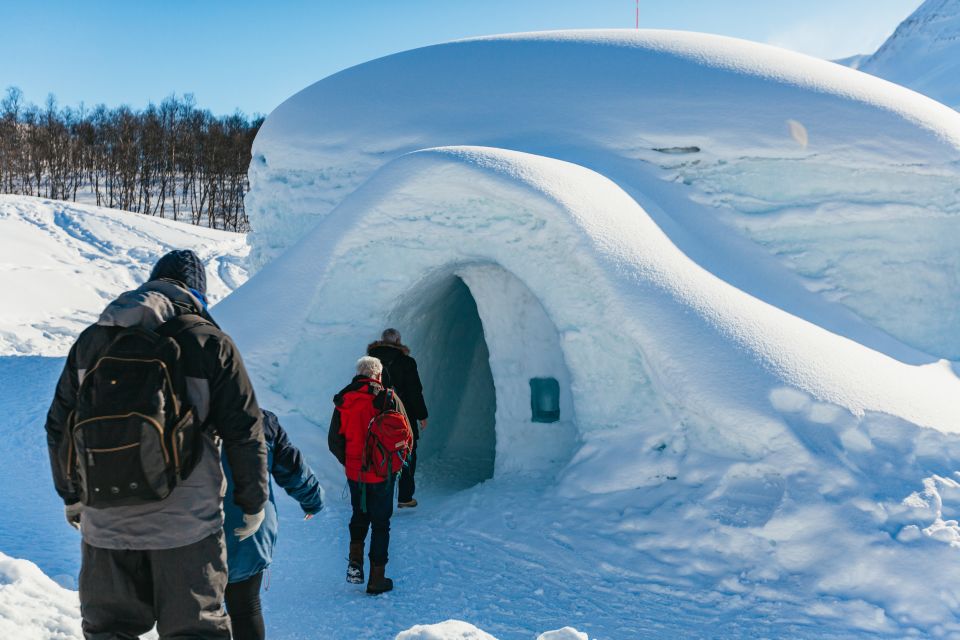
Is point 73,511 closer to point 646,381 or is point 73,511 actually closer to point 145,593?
point 145,593

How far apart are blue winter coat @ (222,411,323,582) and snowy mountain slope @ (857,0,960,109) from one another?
40796 mm

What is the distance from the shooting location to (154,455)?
7.55 ft

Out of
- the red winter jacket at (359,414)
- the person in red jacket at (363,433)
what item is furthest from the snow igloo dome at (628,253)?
the red winter jacket at (359,414)

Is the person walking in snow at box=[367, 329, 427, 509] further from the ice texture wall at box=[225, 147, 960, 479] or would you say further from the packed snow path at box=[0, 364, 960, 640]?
the ice texture wall at box=[225, 147, 960, 479]

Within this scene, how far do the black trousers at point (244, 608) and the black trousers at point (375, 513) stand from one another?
1414 mm

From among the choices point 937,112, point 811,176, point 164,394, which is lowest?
point 164,394

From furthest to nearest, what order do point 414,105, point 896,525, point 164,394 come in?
point 414,105 → point 896,525 → point 164,394

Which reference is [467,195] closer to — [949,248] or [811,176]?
[811,176]

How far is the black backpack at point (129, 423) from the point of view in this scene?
7.49 feet

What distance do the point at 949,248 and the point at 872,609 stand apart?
458cm

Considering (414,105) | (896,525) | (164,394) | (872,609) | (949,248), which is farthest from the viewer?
(414,105)

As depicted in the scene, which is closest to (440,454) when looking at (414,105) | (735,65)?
(414,105)

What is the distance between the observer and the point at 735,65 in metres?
8.88

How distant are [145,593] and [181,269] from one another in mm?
1045
